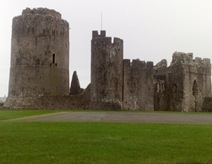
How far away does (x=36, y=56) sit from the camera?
4691 centimetres

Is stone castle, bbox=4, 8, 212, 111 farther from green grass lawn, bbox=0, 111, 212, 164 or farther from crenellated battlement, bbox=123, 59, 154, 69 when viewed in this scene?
green grass lawn, bbox=0, 111, 212, 164

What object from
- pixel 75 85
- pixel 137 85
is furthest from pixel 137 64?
pixel 75 85

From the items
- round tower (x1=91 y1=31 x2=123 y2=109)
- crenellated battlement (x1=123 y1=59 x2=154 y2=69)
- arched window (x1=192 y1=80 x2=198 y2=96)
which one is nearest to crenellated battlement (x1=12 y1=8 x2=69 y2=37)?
round tower (x1=91 y1=31 x2=123 y2=109)

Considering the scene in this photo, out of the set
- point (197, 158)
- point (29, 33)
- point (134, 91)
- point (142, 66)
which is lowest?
point (197, 158)

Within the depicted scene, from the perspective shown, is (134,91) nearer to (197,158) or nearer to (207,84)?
(207,84)

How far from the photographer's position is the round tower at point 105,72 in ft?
140

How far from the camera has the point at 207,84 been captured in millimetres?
51031

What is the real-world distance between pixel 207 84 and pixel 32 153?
43.6 meters

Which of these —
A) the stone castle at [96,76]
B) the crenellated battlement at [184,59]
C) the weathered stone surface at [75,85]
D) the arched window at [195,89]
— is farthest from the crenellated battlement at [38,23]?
the arched window at [195,89]

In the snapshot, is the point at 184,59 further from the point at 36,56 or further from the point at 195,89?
the point at 36,56

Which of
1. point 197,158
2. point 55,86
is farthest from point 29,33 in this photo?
point 197,158

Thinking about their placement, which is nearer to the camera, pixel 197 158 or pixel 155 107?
pixel 197 158

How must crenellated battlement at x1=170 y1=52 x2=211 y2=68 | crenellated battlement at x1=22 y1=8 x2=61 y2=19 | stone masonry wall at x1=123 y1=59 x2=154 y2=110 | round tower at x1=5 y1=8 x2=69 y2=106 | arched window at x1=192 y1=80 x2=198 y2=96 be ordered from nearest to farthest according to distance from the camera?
stone masonry wall at x1=123 y1=59 x2=154 y2=110 → round tower at x1=5 y1=8 x2=69 y2=106 → crenellated battlement at x1=170 y1=52 x2=211 y2=68 → crenellated battlement at x1=22 y1=8 x2=61 y2=19 → arched window at x1=192 y1=80 x2=198 y2=96

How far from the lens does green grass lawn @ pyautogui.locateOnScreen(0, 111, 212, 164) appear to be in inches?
379
